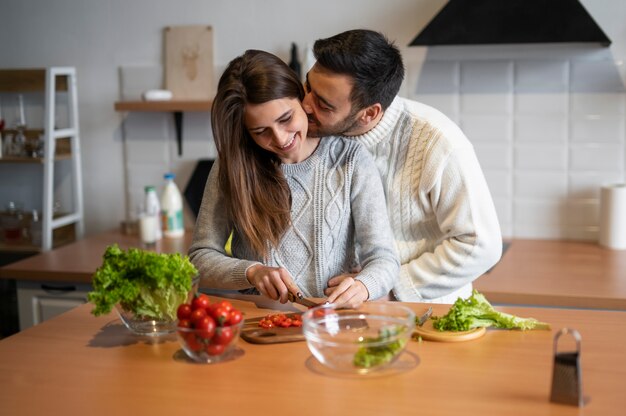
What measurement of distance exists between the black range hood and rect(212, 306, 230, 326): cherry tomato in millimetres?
1643

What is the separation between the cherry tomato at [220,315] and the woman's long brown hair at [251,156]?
→ 0.52m

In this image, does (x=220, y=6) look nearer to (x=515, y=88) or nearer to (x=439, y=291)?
(x=515, y=88)

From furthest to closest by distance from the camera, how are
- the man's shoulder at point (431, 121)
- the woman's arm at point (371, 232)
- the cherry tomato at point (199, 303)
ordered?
the man's shoulder at point (431, 121) → the woman's arm at point (371, 232) → the cherry tomato at point (199, 303)

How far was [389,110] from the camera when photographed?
2.23 metres

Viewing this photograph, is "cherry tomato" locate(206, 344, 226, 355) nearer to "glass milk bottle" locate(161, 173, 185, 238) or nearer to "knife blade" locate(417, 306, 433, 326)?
"knife blade" locate(417, 306, 433, 326)

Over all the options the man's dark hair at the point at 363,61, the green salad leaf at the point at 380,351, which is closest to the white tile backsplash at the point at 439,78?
the man's dark hair at the point at 363,61

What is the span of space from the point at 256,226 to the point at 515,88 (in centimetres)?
153

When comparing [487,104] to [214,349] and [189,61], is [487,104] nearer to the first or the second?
[189,61]

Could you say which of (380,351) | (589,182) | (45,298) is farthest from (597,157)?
(45,298)

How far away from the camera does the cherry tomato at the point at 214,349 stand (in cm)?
151

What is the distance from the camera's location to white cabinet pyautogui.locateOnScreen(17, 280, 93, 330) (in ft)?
9.89

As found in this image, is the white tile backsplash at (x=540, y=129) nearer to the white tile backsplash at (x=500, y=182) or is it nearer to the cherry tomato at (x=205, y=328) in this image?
the white tile backsplash at (x=500, y=182)

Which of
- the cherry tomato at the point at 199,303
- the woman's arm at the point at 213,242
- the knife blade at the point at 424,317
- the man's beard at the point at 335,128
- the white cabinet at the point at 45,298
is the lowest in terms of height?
the white cabinet at the point at 45,298

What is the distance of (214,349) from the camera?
152 centimetres
